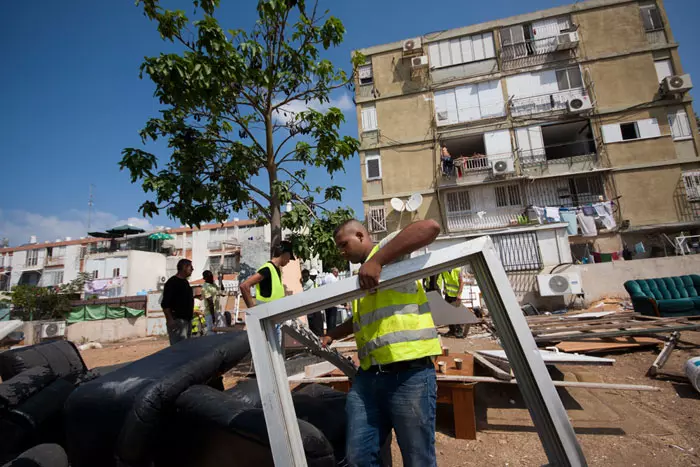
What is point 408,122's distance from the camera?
724 inches

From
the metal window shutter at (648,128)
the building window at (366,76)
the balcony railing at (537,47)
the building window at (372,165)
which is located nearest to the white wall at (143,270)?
the building window at (372,165)

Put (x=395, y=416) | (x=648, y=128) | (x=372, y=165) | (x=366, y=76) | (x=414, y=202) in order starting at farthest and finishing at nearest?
(x=366, y=76), (x=372, y=165), (x=414, y=202), (x=648, y=128), (x=395, y=416)

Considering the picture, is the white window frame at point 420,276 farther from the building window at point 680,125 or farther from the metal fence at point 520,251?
the building window at point 680,125

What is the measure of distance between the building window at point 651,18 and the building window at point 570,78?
381 centimetres

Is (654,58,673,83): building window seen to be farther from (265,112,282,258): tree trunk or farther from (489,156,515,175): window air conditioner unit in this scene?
(265,112,282,258): tree trunk

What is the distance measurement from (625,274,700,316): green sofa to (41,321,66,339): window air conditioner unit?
18783mm

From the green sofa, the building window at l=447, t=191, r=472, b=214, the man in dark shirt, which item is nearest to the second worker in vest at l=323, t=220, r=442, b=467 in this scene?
the man in dark shirt

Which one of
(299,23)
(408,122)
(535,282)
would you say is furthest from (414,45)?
(299,23)

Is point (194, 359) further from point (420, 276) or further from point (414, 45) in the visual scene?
point (414, 45)

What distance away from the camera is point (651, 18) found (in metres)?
16.4

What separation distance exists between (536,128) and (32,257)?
49852mm

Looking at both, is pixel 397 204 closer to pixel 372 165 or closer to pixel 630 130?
pixel 372 165

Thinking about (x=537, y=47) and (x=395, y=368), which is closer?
(x=395, y=368)

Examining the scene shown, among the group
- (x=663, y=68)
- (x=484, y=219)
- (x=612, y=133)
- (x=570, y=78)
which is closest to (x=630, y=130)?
(x=612, y=133)
